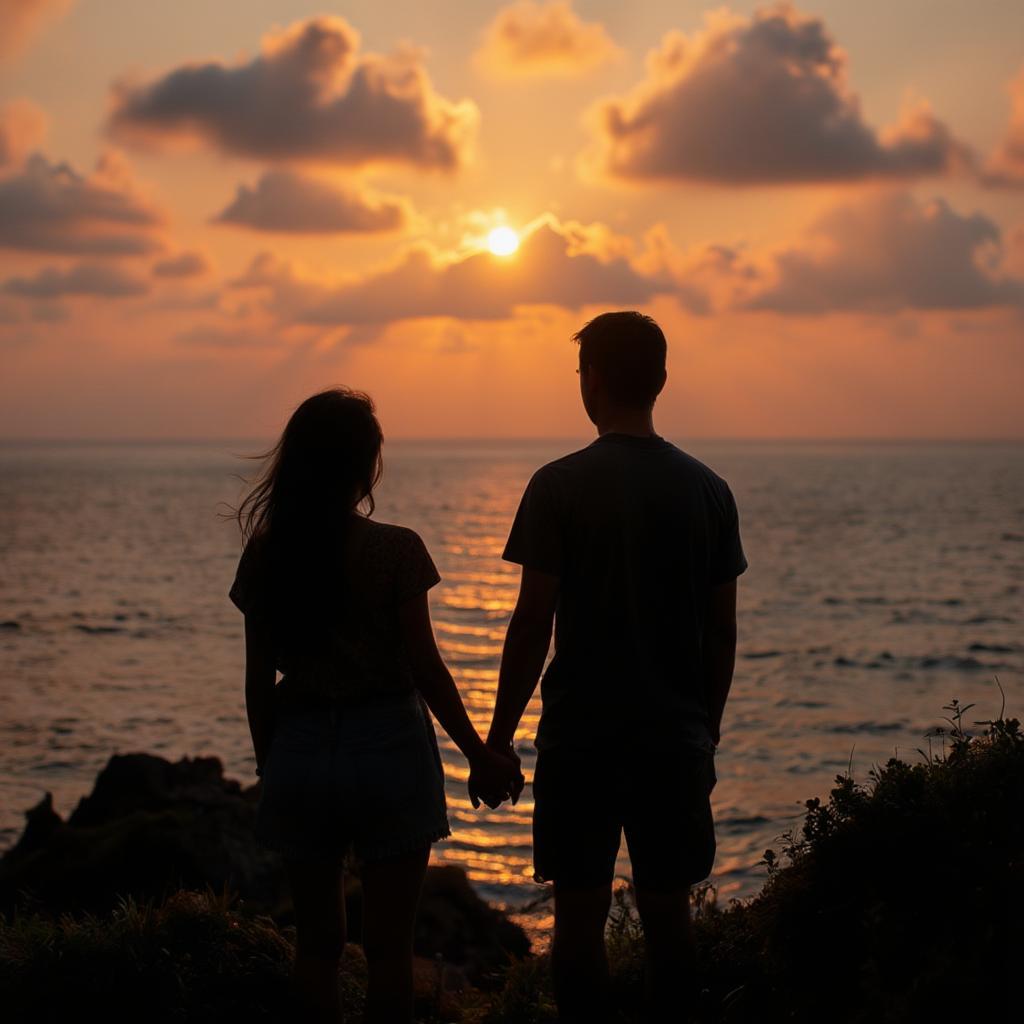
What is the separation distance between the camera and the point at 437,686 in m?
4.27

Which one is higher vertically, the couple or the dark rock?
the couple

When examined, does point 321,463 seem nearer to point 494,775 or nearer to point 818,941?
point 494,775

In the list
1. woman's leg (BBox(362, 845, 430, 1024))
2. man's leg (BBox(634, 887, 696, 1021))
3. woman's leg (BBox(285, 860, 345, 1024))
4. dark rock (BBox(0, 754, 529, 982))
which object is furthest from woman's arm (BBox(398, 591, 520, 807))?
dark rock (BBox(0, 754, 529, 982))

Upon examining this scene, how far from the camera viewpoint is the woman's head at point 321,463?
4.23 meters

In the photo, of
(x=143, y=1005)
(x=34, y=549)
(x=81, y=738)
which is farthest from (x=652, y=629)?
(x=34, y=549)

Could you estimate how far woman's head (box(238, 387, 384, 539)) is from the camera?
423cm

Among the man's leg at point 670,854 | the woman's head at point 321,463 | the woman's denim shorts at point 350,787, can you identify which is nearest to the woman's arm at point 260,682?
the woman's denim shorts at point 350,787

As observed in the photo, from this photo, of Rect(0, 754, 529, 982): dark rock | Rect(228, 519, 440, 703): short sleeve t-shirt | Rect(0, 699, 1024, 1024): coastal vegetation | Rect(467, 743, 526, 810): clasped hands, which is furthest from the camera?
Rect(0, 754, 529, 982): dark rock

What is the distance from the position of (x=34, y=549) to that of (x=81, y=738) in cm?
3988

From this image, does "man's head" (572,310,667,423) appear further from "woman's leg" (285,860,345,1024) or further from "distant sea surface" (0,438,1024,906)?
"woman's leg" (285,860,345,1024)

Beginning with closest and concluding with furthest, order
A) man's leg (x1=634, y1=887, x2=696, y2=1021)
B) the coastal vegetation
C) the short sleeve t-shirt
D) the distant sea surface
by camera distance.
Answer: the coastal vegetation, the short sleeve t-shirt, man's leg (x1=634, y1=887, x2=696, y2=1021), the distant sea surface

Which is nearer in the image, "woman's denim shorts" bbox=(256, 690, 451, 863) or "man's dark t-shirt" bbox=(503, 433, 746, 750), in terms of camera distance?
"woman's denim shorts" bbox=(256, 690, 451, 863)

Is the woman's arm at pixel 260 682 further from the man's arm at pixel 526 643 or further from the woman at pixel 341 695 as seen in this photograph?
the man's arm at pixel 526 643

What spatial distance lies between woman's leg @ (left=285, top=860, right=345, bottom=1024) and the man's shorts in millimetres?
735
